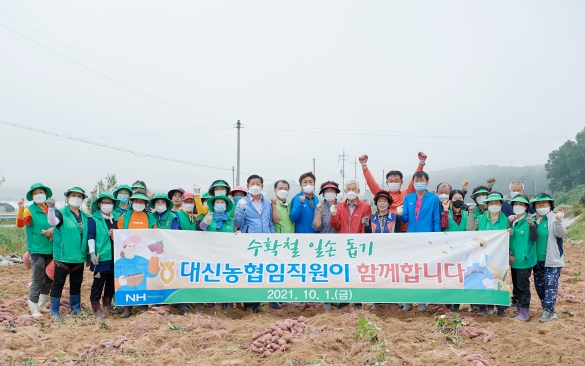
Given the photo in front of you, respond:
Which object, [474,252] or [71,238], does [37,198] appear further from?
[474,252]

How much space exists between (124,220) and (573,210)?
94.3ft

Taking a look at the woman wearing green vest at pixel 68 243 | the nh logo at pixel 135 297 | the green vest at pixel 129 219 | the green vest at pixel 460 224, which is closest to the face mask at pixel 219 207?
the green vest at pixel 129 219

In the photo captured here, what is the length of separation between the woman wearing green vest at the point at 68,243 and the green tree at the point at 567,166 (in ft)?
270

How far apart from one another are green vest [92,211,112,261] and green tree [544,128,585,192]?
269ft

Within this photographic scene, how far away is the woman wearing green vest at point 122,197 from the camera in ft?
21.8

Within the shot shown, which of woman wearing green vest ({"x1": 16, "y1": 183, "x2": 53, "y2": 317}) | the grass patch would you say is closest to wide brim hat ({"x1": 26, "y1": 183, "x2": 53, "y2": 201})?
woman wearing green vest ({"x1": 16, "y1": 183, "x2": 53, "y2": 317})

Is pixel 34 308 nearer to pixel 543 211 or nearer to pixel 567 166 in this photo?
pixel 543 211

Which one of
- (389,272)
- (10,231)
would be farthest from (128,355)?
(10,231)

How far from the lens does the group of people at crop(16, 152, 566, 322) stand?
19.6 ft

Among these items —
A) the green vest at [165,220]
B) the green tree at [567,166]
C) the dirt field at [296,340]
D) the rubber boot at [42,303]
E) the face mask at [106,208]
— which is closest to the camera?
the dirt field at [296,340]

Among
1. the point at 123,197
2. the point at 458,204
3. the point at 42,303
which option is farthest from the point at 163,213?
the point at 458,204

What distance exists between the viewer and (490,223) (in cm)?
624

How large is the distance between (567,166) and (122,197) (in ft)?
272

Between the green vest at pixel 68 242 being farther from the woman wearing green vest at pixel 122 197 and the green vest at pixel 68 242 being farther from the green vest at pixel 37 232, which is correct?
the woman wearing green vest at pixel 122 197
